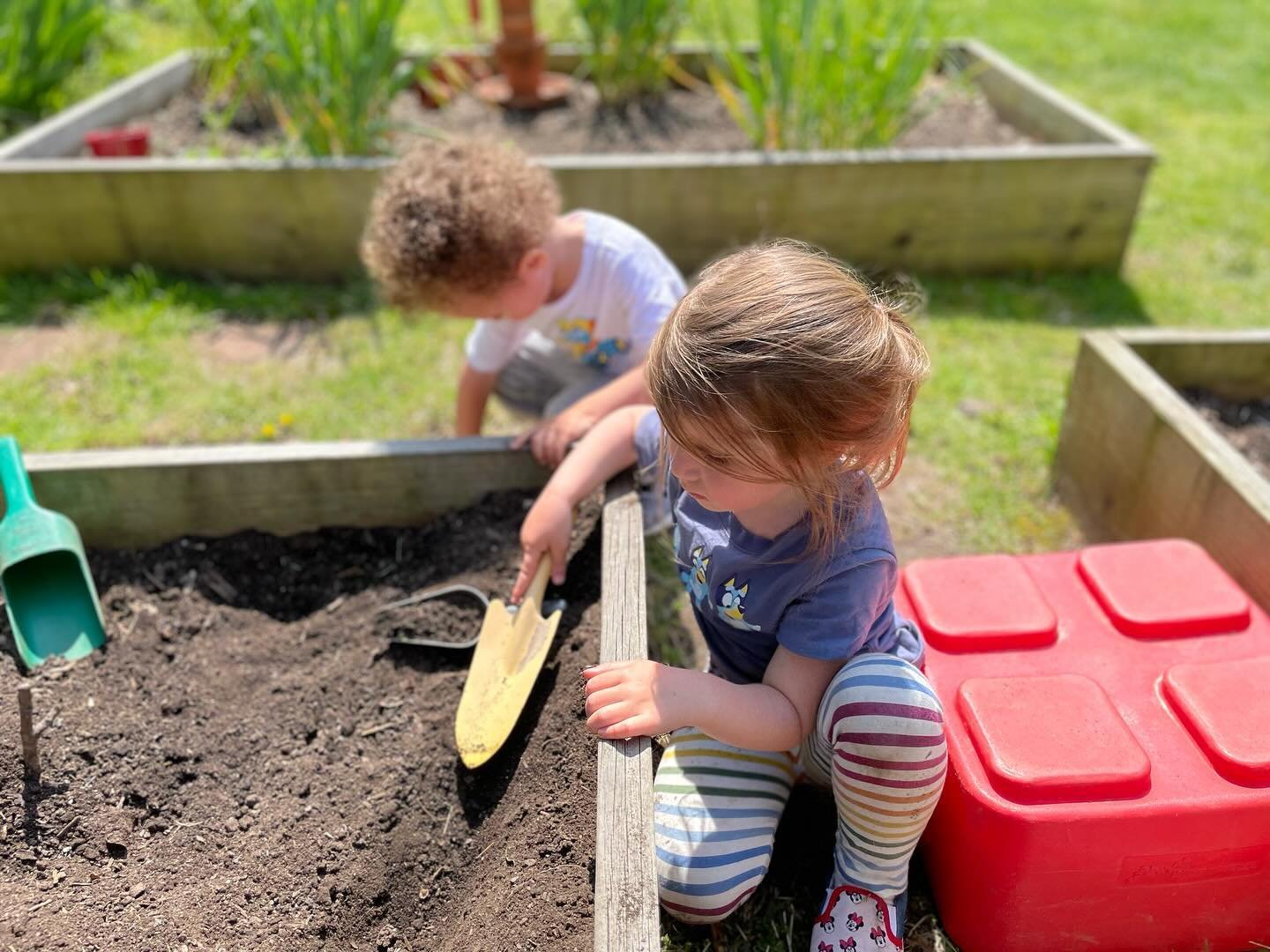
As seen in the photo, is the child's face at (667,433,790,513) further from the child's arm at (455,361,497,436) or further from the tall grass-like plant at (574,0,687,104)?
the tall grass-like plant at (574,0,687,104)

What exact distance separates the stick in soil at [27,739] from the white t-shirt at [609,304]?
1.21 meters

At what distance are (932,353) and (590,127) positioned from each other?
1.96 metres

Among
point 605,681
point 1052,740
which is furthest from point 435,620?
point 1052,740

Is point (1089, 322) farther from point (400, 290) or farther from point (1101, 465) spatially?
point (400, 290)

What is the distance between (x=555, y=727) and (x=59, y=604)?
0.95 m

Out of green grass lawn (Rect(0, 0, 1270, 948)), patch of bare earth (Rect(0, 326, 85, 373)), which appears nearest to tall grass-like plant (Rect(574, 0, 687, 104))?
green grass lawn (Rect(0, 0, 1270, 948))

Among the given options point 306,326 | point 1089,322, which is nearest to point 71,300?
point 306,326

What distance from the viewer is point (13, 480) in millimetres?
1784

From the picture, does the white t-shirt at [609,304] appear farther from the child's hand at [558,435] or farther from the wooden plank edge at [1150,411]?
the wooden plank edge at [1150,411]

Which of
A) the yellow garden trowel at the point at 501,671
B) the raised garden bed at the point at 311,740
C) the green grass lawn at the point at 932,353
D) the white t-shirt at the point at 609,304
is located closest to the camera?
the raised garden bed at the point at 311,740

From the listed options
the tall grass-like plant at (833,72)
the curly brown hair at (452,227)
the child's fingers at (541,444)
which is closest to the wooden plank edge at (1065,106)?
the tall grass-like plant at (833,72)

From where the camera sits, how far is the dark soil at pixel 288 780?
1.32 metres

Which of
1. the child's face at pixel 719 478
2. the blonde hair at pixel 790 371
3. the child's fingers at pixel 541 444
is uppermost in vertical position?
the blonde hair at pixel 790 371

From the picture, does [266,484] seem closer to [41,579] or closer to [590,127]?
[41,579]
